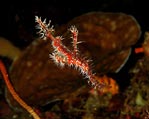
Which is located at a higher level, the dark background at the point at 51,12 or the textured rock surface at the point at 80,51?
the dark background at the point at 51,12

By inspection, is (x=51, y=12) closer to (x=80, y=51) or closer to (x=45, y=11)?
(x=45, y=11)

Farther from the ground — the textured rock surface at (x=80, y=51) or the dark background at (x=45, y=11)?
the dark background at (x=45, y=11)

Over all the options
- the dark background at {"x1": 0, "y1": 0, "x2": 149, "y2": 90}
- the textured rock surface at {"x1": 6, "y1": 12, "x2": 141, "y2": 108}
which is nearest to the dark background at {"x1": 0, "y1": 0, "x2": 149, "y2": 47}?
the dark background at {"x1": 0, "y1": 0, "x2": 149, "y2": 90}

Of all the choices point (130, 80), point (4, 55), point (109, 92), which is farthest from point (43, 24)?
point (4, 55)

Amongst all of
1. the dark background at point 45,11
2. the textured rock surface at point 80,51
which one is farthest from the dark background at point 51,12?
the textured rock surface at point 80,51

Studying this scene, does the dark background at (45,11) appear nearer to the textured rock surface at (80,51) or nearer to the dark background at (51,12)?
the dark background at (51,12)

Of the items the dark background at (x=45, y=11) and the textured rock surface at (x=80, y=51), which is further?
the dark background at (x=45, y=11)

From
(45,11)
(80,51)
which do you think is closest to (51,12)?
(45,11)

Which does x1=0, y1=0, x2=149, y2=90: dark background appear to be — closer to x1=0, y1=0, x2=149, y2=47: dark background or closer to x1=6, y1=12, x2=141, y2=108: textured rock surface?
x1=0, y1=0, x2=149, y2=47: dark background

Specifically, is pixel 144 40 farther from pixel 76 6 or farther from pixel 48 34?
pixel 48 34
